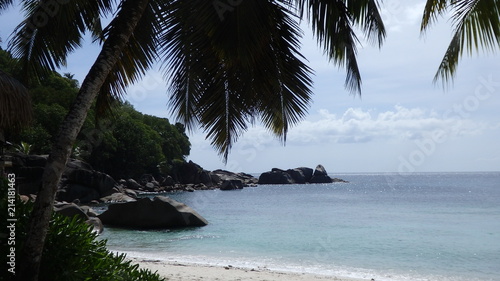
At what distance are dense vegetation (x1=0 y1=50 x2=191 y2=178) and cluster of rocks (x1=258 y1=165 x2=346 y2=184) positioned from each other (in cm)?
3680

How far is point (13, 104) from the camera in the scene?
24.0ft

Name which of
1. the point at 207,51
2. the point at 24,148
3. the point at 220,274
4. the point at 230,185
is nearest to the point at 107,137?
the point at 24,148

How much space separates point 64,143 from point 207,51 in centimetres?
242

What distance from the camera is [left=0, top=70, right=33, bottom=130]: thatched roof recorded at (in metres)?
7.17

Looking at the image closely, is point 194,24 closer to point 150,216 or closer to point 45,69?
point 45,69

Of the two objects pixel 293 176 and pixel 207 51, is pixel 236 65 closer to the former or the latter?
pixel 207 51

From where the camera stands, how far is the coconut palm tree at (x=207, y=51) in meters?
5.51

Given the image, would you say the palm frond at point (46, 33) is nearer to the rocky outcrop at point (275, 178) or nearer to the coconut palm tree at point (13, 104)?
the coconut palm tree at point (13, 104)

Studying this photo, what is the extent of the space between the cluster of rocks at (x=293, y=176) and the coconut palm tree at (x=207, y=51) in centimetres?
9919

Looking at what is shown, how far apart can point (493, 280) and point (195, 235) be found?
11946mm

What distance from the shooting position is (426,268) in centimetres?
1561

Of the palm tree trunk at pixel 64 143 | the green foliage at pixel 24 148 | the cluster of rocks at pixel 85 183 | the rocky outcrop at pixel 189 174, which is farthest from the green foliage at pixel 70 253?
the rocky outcrop at pixel 189 174

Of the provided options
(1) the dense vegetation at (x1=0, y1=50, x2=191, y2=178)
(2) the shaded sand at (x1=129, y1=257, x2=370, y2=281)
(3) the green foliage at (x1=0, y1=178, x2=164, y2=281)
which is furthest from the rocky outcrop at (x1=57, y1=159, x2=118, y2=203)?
(3) the green foliage at (x1=0, y1=178, x2=164, y2=281)

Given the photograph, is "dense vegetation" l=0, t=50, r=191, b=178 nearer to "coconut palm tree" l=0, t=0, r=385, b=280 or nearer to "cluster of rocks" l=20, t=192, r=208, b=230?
"cluster of rocks" l=20, t=192, r=208, b=230
